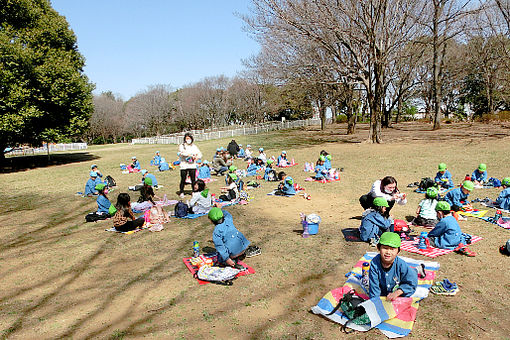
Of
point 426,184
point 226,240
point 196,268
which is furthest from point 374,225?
point 426,184

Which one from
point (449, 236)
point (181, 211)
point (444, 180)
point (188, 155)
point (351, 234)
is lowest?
point (351, 234)

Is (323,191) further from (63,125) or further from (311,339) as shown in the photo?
(63,125)

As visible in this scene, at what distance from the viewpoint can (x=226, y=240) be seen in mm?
6262

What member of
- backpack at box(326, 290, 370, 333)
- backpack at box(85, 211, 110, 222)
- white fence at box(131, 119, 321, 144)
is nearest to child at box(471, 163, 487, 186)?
backpack at box(326, 290, 370, 333)

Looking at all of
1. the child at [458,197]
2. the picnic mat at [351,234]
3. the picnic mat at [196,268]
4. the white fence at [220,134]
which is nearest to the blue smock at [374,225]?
the picnic mat at [351,234]

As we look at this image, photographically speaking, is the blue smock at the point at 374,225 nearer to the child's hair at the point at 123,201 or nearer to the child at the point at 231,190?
the child at the point at 231,190

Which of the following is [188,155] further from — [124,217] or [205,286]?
[205,286]

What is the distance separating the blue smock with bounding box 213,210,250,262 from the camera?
20.0 feet

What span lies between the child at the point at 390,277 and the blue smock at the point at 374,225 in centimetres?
251

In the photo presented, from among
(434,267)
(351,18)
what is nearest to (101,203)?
(434,267)

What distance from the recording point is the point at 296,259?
6.68 m

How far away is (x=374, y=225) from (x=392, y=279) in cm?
263

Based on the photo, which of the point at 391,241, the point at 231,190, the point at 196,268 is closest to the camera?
the point at 391,241

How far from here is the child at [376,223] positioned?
7.03m
